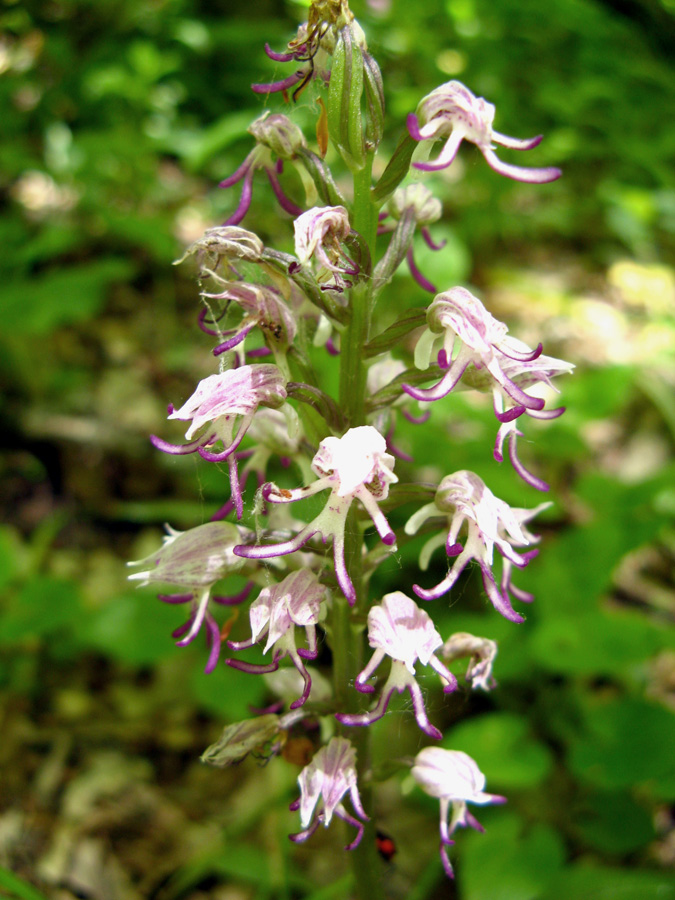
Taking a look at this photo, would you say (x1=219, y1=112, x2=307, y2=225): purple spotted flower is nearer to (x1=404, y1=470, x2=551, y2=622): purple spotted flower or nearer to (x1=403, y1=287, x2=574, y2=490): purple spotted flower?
(x1=403, y1=287, x2=574, y2=490): purple spotted flower

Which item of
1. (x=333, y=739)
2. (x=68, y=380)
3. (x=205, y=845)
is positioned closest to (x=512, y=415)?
(x=333, y=739)

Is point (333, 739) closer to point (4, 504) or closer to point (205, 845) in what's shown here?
point (205, 845)

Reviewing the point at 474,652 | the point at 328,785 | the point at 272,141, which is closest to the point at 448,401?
the point at 474,652

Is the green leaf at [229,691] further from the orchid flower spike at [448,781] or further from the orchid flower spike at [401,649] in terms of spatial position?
the orchid flower spike at [401,649]

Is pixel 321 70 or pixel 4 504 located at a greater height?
pixel 321 70

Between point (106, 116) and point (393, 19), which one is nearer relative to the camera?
point (393, 19)

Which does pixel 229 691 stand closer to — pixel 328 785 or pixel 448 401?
pixel 328 785

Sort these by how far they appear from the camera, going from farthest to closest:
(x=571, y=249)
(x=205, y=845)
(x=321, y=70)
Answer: (x=571, y=249) → (x=205, y=845) → (x=321, y=70)
